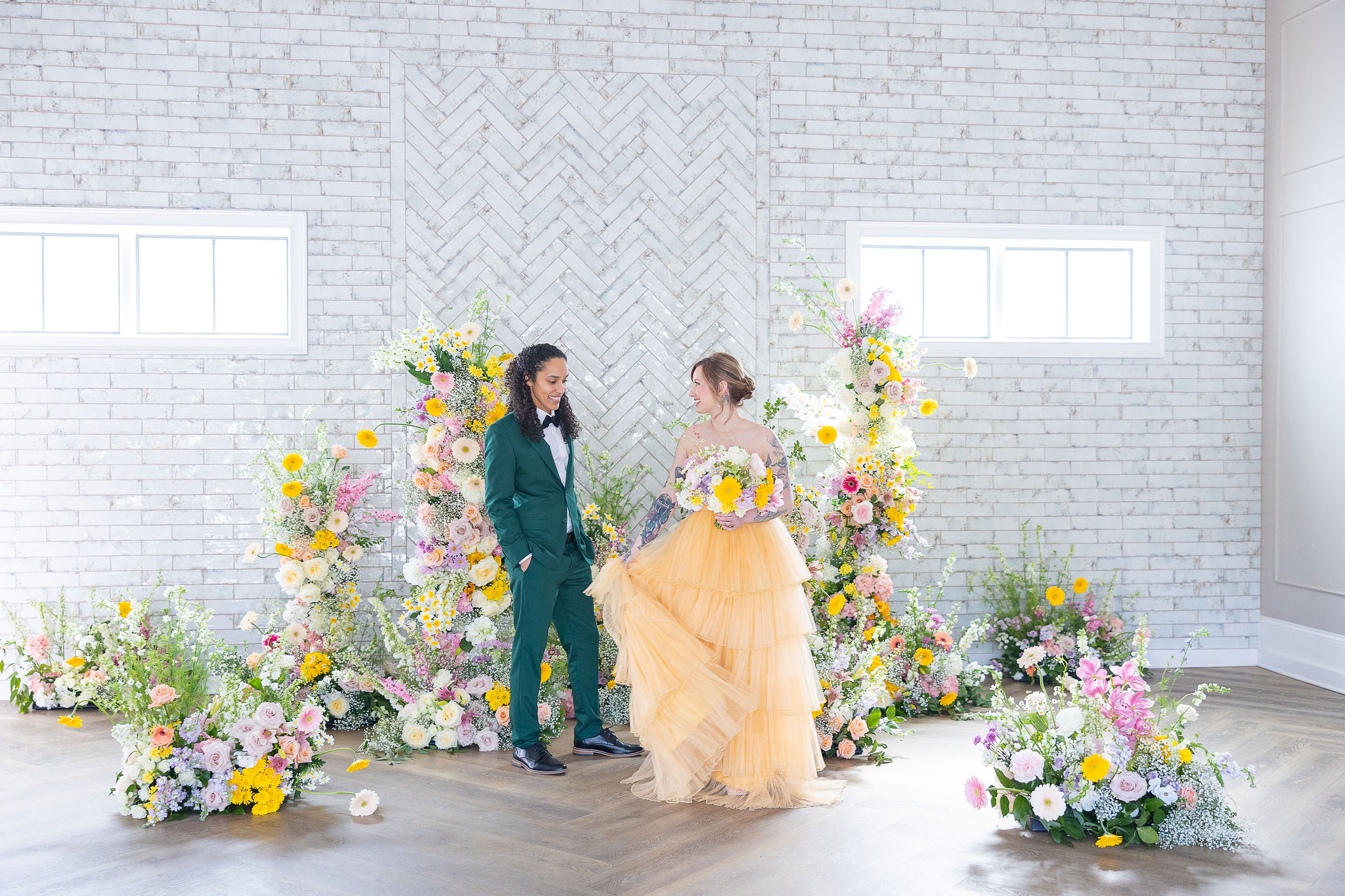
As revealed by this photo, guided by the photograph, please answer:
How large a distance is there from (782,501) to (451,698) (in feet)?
6.17

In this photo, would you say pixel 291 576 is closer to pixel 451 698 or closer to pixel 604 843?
pixel 451 698

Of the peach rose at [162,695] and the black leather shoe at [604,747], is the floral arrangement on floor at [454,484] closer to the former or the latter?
the black leather shoe at [604,747]

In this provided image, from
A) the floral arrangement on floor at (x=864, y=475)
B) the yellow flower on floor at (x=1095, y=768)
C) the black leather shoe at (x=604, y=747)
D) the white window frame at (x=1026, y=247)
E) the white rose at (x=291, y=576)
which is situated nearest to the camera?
the yellow flower on floor at (x=1095, y=768)

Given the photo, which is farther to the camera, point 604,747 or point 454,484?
point 454,484

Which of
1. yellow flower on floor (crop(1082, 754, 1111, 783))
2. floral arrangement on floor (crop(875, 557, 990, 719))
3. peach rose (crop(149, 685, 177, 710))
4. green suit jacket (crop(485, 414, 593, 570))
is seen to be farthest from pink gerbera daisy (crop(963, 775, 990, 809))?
peach rose (crop(149, 685, 177, 710))

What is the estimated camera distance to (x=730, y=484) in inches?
142

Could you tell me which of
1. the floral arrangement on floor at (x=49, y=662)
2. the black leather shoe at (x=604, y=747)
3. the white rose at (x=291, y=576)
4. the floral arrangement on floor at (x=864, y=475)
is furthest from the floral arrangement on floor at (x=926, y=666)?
the floral arrangement on floor at (x=49, y=662)

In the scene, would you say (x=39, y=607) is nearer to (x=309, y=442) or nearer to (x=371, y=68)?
(x=309, y=442)

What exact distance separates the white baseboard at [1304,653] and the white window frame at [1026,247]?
1.83 m

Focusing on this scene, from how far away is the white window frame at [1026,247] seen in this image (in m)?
5.72

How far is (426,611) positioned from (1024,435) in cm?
371

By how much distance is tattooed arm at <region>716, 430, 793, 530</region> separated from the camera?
3.66 m

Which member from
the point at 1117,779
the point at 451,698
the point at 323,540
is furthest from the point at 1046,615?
the point at 323,540

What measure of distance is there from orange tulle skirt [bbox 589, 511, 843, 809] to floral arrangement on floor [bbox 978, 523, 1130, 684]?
84.4 inches
